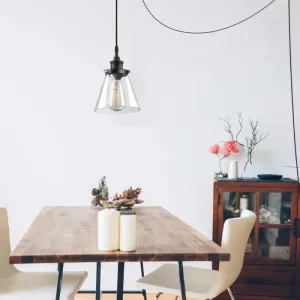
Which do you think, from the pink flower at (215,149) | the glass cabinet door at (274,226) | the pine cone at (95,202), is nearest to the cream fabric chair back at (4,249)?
the pine cone at (95,202)

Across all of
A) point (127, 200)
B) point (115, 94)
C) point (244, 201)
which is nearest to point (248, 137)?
point (244, 201)

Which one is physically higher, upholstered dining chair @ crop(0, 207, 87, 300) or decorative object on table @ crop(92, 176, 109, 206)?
decorative object on table @ crop(92, 176, 109, 206)

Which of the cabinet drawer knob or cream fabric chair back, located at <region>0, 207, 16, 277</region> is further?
the cabinet drawer knob

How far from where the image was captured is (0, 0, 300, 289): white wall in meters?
3.46

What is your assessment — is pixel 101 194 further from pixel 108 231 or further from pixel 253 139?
pixel 253 139

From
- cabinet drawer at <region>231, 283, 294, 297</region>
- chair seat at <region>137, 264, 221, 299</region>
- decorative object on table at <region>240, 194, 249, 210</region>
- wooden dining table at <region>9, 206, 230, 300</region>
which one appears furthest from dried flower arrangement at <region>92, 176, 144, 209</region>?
cabinet drawer at <region>231, 283, 294, 297</region>

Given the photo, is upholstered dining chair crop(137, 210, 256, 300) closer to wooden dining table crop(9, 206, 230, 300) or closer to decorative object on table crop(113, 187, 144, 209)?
wooden dining table crop(9, 206, 230, 300)

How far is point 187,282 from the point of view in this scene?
229 centimetres

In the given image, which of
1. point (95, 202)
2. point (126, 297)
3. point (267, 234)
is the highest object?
point (95, 202)

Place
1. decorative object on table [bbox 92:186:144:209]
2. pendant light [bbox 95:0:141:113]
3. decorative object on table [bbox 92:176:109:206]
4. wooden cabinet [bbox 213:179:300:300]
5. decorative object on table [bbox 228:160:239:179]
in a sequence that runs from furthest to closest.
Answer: decorative object on table [bbox 228:160:239:179] < wooden cabinet [bbox 213:179:300:300] < decorative object on table [bbox 92:176:109:206] < decorative object on table [bbox 92:186:144:209] < pendant light [bbox 95:0:141:113]

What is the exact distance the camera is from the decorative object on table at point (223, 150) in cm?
329

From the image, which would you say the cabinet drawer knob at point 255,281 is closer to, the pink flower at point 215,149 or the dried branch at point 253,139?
the dried branch at point 253,139

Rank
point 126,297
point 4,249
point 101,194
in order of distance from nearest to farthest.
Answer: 1. point 4,249
2. point 101,194
3. point 126,297

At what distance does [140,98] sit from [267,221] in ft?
4.41
